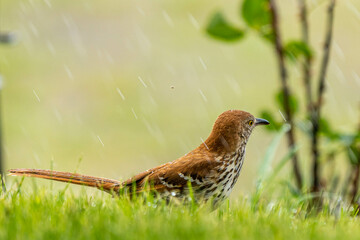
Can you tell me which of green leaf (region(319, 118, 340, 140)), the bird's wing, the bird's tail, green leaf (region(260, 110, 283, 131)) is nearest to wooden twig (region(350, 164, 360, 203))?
green leaf (region(319, 118, 340, 140))

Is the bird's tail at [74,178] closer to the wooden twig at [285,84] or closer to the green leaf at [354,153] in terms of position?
the wooden twig at [285,84]

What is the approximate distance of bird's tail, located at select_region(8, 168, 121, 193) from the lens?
3.66 meters

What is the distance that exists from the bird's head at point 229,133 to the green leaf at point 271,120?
3.14ft

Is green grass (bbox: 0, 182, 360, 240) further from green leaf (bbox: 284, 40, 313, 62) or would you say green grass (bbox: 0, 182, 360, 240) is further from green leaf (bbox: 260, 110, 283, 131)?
green leaf (bbox: 284, 40, 313, 62)

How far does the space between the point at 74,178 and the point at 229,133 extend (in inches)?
39.5

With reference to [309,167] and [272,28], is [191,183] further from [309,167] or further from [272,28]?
[309,167]

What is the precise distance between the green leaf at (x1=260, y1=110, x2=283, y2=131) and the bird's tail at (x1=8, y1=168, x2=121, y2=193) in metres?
1.52

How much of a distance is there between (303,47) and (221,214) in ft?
5.51

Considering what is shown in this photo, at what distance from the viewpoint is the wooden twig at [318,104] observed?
4.66 metres

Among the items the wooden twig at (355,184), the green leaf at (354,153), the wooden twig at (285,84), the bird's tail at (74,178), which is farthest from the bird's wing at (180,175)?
the wooden twig at (355,184)

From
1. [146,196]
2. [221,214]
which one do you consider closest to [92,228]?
[146,196]

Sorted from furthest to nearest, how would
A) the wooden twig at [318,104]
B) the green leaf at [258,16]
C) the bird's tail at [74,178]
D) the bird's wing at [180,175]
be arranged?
1. the wooden twig at [318,104]
2. the green leaf at [258,16]
3. the bird's tail at [74,178]
4. the bird's wing at [180,175]

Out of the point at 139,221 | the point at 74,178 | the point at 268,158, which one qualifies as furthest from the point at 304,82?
the point at 139,221

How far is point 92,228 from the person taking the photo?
2838mm
